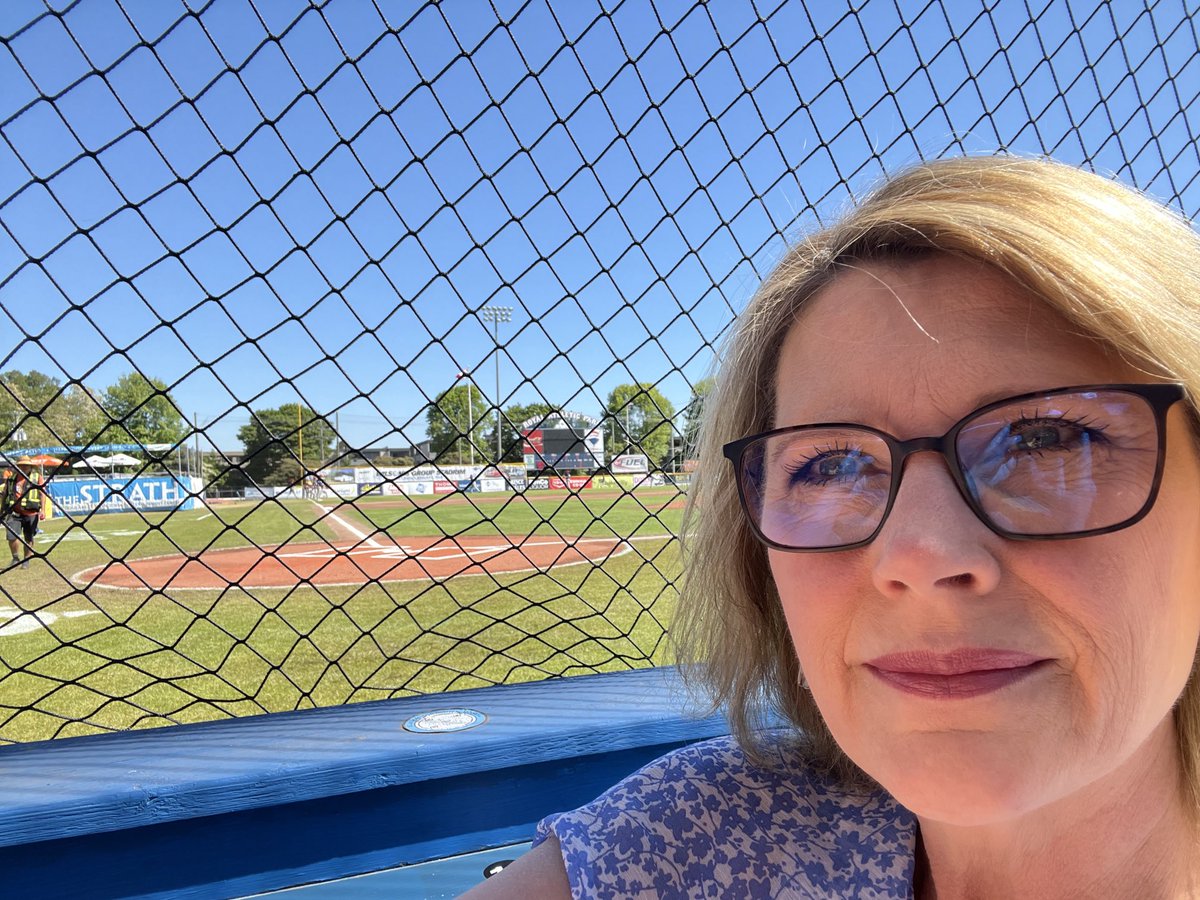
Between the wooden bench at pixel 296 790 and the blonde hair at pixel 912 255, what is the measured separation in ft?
1.15

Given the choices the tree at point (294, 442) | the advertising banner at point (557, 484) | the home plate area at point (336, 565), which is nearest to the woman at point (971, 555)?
the advertising banner at point (557, 484)

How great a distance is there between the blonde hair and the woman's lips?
8.6 inches

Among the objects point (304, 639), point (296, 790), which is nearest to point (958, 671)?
point (296, 790)

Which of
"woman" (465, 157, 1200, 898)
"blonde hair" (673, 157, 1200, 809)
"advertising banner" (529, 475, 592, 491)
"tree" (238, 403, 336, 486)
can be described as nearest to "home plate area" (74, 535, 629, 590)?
"tree" (238, 403, 336, 486)

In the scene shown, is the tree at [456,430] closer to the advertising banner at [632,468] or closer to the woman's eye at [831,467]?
the advertising banner at [632,468]

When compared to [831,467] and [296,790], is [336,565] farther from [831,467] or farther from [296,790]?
[831,467]

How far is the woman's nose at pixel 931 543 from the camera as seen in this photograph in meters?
0.44

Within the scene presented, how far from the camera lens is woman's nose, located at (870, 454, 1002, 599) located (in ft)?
1.44

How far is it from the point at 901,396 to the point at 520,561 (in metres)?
11.0

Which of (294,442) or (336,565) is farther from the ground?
(294,442)

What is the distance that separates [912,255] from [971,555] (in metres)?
0.24

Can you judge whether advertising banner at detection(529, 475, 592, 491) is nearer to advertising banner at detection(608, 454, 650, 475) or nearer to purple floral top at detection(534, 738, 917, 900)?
advertising banner at detection(608, 454, 650, 475)

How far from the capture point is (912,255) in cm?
54

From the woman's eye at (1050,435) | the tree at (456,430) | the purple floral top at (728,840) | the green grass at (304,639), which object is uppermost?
the tree at (456,430)
